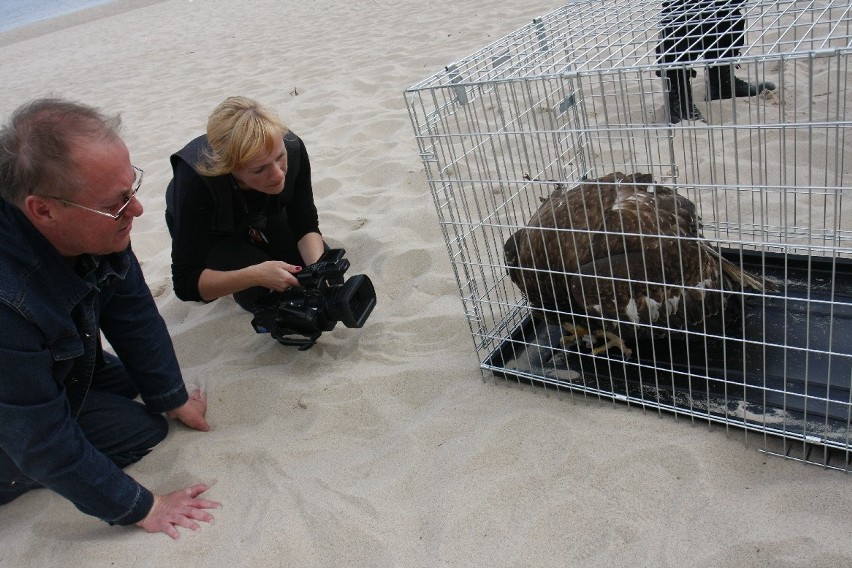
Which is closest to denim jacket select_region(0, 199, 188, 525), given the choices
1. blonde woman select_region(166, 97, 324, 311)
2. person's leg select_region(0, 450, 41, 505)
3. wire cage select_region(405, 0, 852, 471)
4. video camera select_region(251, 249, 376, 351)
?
person's leg select_region(0, 450, 41, 505)

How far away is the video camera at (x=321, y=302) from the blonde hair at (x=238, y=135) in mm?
465

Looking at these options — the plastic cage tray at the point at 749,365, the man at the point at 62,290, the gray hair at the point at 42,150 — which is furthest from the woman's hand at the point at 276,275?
the gray hair at the point at 42,150

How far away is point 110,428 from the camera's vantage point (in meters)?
2.42

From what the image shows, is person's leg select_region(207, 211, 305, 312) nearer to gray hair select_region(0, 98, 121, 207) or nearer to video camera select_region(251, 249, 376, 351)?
video camera select_region(251, 249, 376, 351)

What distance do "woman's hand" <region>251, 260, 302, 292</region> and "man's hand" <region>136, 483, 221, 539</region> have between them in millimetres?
816

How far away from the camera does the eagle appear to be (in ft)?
7.08

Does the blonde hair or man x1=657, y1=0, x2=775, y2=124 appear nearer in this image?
man x1=657, y1=0, x2=775, y2=124

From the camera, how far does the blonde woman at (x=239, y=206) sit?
8.10 ft

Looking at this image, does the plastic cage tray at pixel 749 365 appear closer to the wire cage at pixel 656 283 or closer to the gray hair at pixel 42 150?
the wire cage at pixel 656 283

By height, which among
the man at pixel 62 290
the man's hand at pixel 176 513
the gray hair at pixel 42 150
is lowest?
the man's hand at pixel 176 513

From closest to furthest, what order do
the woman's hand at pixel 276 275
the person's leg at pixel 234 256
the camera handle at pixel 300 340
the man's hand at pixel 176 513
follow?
the man's hand at pixel 176 513
the woman's hand at pixel 276 275
the camera handle at pixel 300 340
the person's leg at pixel 234 256

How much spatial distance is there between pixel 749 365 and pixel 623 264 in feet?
1.68

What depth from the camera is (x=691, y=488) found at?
1.90 meters

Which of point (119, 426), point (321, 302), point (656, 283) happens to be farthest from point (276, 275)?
point (656, 283)
